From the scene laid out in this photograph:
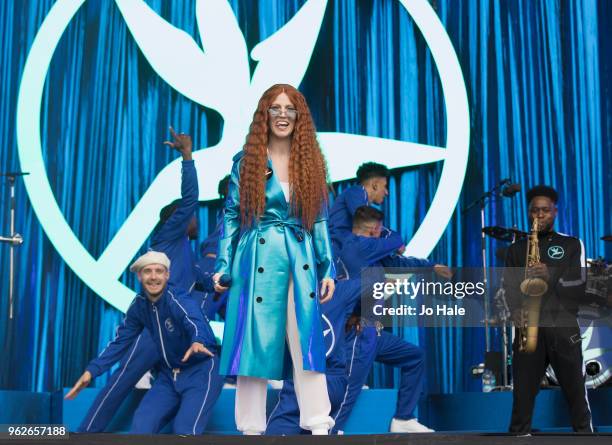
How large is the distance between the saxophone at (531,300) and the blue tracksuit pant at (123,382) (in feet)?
7.78

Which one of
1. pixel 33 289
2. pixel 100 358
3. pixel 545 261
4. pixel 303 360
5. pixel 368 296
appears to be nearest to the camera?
pixel 303 360

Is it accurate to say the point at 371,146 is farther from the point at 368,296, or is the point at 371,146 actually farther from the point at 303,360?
the point at 303,360

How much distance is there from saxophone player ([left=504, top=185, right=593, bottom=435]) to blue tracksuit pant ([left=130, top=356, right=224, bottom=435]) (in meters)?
1.87

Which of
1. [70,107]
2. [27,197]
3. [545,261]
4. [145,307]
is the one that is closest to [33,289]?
[27,197]

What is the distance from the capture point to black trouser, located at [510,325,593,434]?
5.76 m

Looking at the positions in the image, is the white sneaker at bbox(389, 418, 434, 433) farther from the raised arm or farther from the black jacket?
the raised arm

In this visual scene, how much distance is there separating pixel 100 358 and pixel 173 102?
125 inches

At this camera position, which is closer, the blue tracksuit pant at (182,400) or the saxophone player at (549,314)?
the saxophone player at (549,314)

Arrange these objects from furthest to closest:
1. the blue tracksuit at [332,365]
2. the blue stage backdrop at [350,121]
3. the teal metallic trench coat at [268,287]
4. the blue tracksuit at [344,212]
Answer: the blue stage backdrop at [350,121]
the blue tracksuit at [344,212]
the blue tracksuit at [332,365]
the teal metallic trench coat at [268,287]

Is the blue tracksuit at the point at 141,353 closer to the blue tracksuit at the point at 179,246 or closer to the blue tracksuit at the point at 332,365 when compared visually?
the blue tracksuit at the point at 179,246

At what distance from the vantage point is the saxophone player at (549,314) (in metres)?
5.84

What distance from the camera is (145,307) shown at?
6680mm

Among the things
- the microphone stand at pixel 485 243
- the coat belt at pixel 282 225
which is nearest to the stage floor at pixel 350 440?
the coat belt at pixel 282 225

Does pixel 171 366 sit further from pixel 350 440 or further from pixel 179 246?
pixel 350 440
